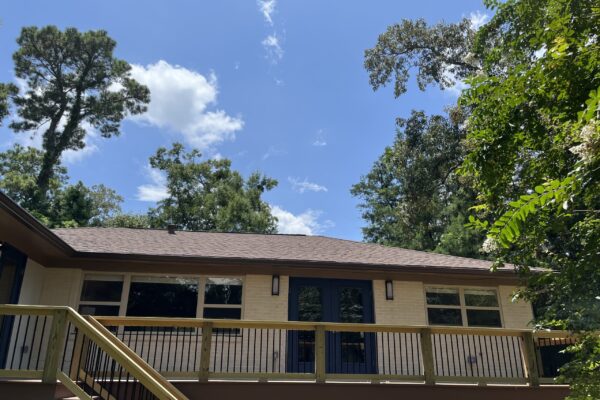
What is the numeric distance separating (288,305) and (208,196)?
70.9ft

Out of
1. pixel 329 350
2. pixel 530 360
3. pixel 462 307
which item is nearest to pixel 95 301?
pixel 329 350

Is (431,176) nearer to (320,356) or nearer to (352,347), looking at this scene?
(352,347)

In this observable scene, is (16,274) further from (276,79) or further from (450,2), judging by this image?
(276,79)

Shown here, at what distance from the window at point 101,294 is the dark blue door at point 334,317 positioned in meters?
3.72

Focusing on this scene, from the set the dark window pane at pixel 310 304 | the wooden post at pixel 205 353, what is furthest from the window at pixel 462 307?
the wooden post at pixel 205 353

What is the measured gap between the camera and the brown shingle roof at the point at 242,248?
30.6ft

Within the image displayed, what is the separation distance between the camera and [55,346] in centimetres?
535

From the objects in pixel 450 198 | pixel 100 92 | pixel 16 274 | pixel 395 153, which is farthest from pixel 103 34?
pixel 16 274

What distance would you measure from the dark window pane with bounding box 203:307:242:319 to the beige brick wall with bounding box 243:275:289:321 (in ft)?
0.84

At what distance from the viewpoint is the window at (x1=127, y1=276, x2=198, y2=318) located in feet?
30.8

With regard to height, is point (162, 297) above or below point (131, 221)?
below

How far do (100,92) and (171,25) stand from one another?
64.0 ft

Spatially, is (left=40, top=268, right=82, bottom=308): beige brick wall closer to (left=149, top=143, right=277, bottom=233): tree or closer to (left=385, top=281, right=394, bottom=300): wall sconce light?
(left=385, top=281, right=394, bottom=300): wall sconce light

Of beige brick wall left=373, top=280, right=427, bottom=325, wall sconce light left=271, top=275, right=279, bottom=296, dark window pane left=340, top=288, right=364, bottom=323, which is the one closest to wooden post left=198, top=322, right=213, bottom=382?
wall sconce light left=271, top=275, right=279, bottom=296
